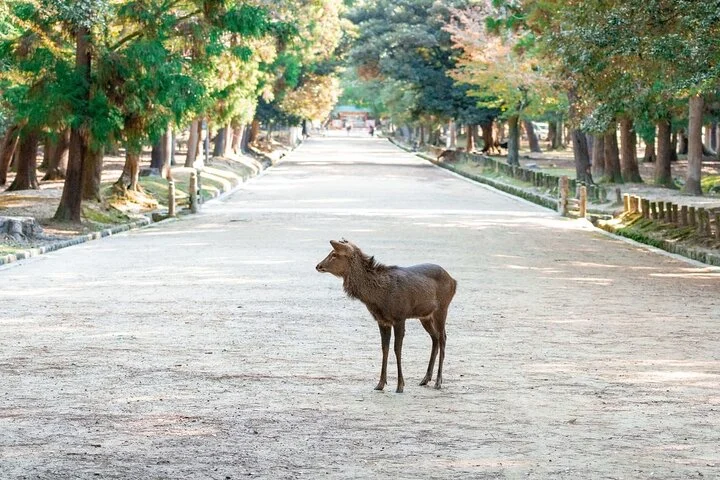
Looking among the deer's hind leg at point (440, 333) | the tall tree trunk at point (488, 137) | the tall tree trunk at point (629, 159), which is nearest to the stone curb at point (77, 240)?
the deer's hind leg at point (440, 333)

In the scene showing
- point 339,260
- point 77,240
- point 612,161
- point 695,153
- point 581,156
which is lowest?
point 77,240

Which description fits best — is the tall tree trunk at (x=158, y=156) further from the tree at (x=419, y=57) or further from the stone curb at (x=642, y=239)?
the tree at (x=419, y=57)

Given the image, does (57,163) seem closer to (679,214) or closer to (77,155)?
(77,155)

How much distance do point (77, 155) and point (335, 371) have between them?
20865 mm

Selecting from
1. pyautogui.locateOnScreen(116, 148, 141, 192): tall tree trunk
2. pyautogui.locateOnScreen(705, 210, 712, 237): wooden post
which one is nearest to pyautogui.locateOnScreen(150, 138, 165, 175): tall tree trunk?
pyautogui.locateOnScreen(116, 148, 141, 192): tall tree trunk

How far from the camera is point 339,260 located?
1052 centimetres

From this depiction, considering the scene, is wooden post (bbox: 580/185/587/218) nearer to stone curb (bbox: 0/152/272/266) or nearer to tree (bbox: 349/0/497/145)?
stone curb (bbox: 0/152/272/266)

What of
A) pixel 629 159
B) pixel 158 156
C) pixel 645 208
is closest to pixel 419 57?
pixel 629 159

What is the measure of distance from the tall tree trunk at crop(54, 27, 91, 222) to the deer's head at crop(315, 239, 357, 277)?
20.6m

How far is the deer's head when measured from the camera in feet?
34.3

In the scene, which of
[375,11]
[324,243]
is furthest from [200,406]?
[375,11]

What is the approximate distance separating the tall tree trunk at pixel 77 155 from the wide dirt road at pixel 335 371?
560 cm

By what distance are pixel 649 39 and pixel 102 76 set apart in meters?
13.6

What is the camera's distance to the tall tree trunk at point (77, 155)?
99.7 ft
